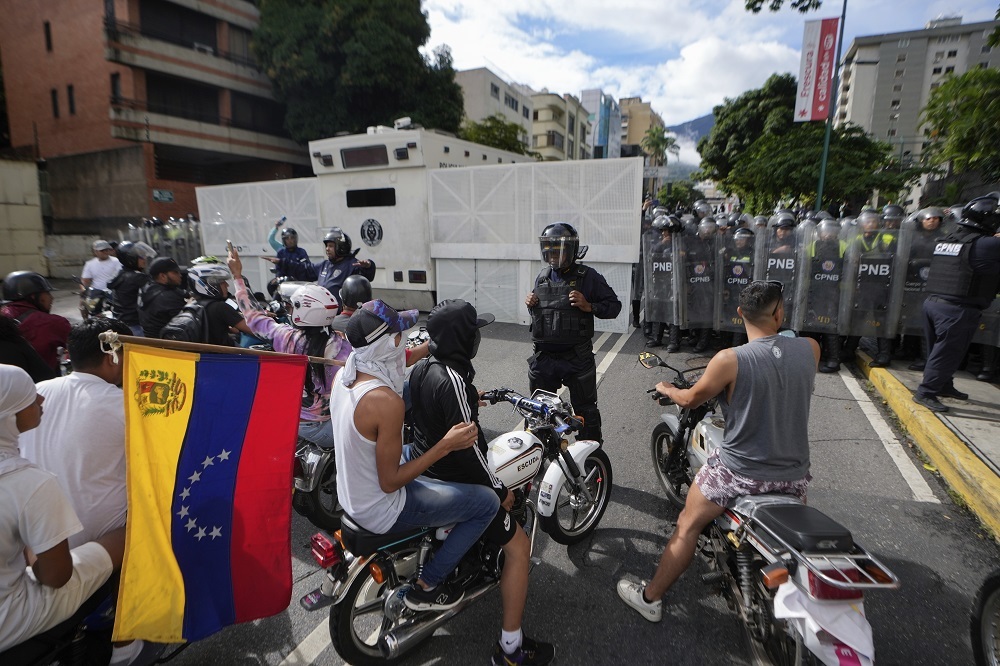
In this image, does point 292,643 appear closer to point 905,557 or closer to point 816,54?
point 905,557

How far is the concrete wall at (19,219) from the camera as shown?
66.0ft

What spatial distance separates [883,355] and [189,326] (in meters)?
8.09

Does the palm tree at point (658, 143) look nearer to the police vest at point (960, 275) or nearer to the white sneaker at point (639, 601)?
the police vest at point (960, 275)

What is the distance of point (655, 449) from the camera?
13.5ft

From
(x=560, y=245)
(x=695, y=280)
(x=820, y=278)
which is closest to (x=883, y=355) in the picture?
(x=820, y=278)

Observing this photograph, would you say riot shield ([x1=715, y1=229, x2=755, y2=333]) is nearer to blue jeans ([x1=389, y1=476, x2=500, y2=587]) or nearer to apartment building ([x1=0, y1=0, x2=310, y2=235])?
blue jeans ([x1=389, y1=476, x2=500, y2=587])

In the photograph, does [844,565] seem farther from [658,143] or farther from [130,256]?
[658,143]

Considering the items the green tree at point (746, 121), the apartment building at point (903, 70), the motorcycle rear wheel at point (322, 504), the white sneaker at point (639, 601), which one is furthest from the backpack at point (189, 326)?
the apartment building at point (903, 70)

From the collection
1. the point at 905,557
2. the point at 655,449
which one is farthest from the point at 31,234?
the point at 905,557

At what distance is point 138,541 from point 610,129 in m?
51.0

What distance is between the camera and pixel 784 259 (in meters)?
7.44

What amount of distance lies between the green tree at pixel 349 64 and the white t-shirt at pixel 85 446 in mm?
24110

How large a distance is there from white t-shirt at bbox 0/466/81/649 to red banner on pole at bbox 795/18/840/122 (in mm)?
17763


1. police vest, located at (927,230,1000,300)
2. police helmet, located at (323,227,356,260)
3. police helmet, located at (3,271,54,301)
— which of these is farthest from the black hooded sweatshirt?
police vest, located at (927,230,1000,300)
